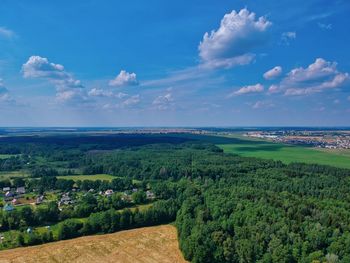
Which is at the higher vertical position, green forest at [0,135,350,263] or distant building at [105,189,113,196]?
green forest at [0,135,350,263]

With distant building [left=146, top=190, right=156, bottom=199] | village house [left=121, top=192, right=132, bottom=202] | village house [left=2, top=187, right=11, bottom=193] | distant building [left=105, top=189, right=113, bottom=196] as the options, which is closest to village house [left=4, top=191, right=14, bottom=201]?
village house [left=2, top=187, right=11, bottom=193]

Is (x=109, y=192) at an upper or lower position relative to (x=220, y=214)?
lower

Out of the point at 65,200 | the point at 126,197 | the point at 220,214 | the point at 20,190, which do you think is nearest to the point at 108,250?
the point at 220,214

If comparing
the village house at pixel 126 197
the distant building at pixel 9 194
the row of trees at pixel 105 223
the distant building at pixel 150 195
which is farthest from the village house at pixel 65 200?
the row of trees at pixel 105 223

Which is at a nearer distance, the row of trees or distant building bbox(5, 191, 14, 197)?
the row of trees

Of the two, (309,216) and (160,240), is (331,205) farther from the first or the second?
(160,240)

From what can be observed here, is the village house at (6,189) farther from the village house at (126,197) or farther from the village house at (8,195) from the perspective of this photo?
the village house at (126,197)

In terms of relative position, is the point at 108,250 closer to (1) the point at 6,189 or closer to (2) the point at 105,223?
(2) the point at 105,223

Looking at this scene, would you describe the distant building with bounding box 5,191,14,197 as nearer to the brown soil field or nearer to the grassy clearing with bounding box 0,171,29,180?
the grassy clearing with bounding box 0,171,29,180
